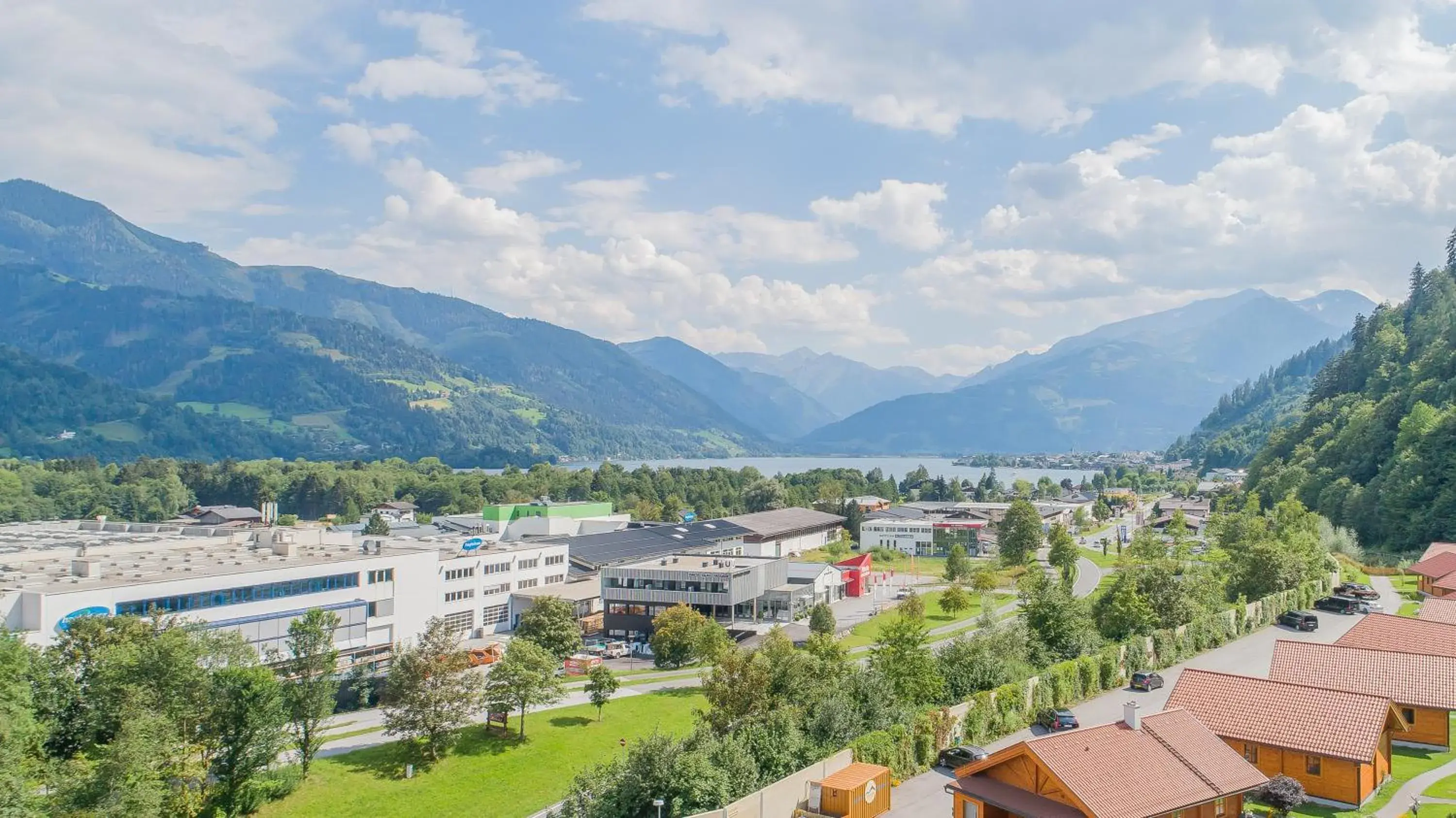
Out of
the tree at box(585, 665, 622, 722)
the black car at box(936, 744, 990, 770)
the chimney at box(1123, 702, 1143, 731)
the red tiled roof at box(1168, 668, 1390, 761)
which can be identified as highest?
the chimney at box(1123, 702, 1143, 731)

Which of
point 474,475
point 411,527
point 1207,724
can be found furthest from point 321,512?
point 1207,724

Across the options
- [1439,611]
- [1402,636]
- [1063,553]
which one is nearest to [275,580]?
[1402,636]

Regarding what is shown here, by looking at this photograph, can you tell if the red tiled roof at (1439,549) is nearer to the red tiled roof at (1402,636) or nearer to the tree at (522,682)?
the red tiled roof at (1402,636)

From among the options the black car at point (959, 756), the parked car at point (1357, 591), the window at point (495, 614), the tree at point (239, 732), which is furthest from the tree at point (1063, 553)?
the tree at point (239, 732)

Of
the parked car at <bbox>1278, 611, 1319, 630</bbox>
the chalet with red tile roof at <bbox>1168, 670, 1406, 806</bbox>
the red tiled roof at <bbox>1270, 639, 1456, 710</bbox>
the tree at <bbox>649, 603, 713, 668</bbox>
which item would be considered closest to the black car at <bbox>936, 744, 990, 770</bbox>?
the chalet with red tile roof at <bbox>1168, 670, 1406, 806</bbox>

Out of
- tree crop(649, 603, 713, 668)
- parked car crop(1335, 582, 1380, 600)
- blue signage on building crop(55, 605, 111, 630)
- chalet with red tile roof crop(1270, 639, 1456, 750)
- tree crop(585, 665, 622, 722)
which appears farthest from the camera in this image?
tree crop(649, 603, 713, 668)

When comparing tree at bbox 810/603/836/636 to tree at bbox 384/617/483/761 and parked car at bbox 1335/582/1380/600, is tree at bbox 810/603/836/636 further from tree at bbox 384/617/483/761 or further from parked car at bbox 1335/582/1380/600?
parked car at bbox 1335/582/1380/600

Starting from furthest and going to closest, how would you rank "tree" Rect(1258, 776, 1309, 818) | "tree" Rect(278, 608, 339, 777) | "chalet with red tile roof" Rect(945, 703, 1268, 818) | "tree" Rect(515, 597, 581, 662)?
"tree" Rect(515, 597, 581, 662)
"tree" Rect(278, 608, 339, 777)
"tree" Rect(1258, 776, 1309, 818)
"chalet with red tile roof" Rect(945, 703, 1268, 818)
